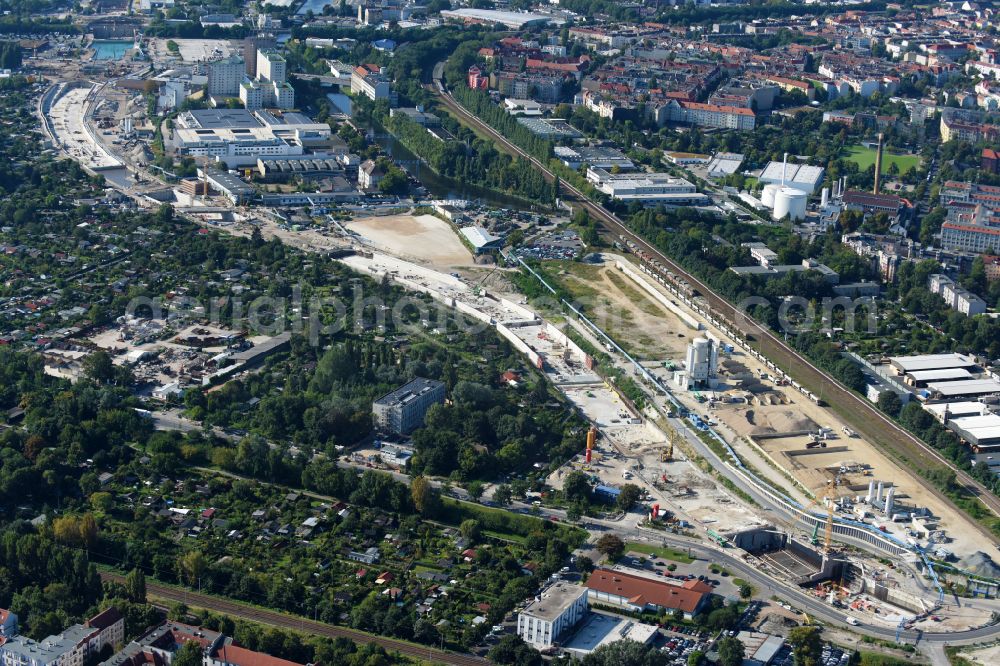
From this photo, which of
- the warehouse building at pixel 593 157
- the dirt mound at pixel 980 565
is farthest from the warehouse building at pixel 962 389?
the warehouse building at pixel 593 157

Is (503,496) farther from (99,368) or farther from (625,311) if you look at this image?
(625,311)

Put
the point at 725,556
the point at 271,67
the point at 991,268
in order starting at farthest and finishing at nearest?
1. the point at 271,67
2. the point at 991,268
3. the point at 725,556

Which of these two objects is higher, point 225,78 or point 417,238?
point 225,78

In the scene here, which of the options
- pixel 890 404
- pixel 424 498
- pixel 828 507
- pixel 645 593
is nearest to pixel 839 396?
pixel 890 404

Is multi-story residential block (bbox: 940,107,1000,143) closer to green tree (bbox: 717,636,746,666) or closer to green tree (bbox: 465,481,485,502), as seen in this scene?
green tree (bbox: 465,481,485,502)

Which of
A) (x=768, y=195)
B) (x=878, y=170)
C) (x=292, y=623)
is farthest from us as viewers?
(x=878, y=170)

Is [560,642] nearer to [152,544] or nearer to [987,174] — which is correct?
[152,544]

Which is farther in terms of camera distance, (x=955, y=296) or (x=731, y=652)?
(x=955, y=296)
